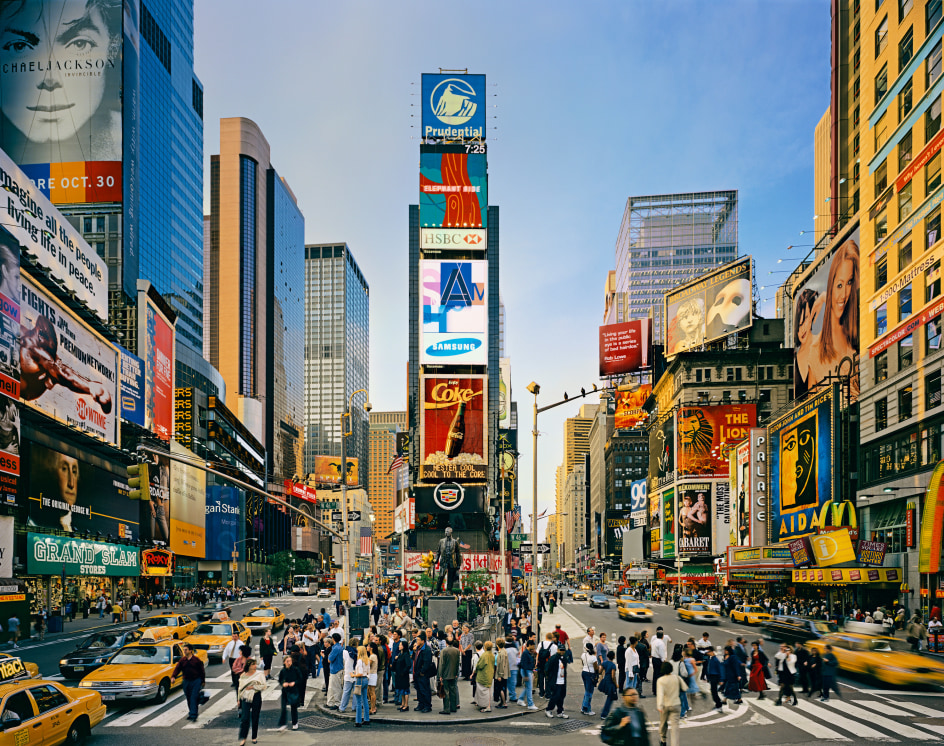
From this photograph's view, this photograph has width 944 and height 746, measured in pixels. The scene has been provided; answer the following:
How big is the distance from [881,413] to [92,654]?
4657cm

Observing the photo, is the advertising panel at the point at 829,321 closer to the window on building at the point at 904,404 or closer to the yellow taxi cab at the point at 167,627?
the window on building at the point at 904,404

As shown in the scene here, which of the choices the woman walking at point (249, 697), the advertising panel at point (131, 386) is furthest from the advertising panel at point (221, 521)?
the woman walking at point (249, 697)

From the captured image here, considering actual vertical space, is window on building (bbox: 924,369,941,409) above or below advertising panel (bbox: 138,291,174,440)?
below

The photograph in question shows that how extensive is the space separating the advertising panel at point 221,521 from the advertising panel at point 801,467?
3258 inches

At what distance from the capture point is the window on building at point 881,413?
177ft

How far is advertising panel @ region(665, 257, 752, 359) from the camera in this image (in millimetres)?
105438

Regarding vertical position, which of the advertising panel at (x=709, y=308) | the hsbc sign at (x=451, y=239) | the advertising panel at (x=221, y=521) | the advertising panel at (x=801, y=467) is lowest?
the advertising panel at (x=221, y=521)

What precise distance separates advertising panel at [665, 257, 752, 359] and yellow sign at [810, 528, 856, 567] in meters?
55.0

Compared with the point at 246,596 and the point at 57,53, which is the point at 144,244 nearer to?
the point at 57,53

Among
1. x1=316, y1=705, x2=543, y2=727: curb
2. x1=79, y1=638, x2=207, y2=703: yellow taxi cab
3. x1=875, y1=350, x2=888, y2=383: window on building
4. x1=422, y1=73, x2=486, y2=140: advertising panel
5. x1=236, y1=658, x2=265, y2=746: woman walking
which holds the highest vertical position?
x1=422, y1=73, x2=486, y2=140: advertising panel

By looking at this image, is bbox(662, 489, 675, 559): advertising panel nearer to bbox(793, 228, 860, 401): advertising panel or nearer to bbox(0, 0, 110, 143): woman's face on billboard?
bbox(793, 228, 860, 401): advertising panel

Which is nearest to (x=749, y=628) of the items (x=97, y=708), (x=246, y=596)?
(x=97, y=708)

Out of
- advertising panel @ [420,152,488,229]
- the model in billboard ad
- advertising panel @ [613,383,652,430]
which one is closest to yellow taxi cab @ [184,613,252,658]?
advertising panel @ [420,152,488,229]

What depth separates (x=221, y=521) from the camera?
436ft
